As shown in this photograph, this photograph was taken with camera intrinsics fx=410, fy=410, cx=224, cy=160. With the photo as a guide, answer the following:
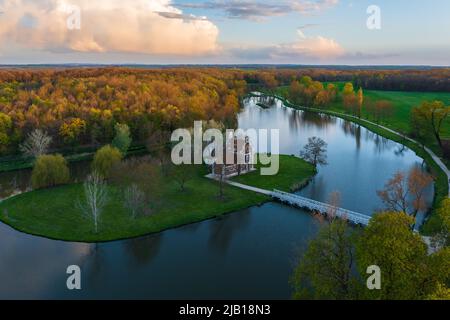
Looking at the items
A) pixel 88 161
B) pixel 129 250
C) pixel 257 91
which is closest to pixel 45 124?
pixel 88 161

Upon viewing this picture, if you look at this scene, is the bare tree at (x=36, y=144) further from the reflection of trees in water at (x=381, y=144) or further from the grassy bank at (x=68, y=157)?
the reflection of trees in water at (x=381, y=144)

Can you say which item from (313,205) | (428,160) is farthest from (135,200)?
(428,160)

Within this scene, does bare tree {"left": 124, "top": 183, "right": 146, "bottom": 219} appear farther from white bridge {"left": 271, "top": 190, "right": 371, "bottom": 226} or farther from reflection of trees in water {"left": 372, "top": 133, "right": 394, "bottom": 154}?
reflection of trees in water {"left": 372, "top": 133, "right": 394, "bottom": 154}

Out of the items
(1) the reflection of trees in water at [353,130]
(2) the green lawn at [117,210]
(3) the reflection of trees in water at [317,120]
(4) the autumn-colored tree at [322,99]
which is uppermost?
(4) the autumn-colored tree at [322,99]

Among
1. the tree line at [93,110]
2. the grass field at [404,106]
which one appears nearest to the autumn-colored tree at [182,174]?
the tree line at [93,110]

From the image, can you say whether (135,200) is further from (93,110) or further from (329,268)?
(93,110)

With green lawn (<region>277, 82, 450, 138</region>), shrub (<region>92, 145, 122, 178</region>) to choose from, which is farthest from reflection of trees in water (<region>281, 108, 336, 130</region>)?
shrub (<region>92, 145, 122, 178</region>)

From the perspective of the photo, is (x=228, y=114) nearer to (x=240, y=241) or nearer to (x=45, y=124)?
(x=45, y=124)
